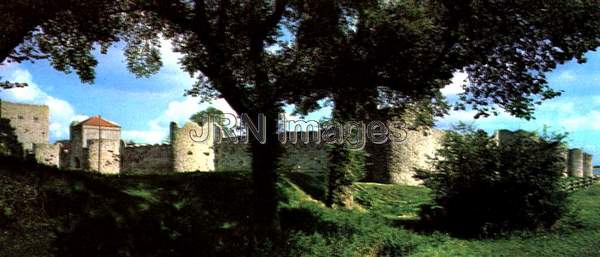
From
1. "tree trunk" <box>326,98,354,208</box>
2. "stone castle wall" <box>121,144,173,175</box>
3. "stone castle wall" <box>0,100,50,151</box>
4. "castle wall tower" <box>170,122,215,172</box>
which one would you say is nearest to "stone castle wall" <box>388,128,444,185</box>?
"castle wall tower" <box>170,122,215,172</box>

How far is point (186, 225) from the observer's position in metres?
11.5

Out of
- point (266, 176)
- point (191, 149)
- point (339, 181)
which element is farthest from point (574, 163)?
point (266, 176)

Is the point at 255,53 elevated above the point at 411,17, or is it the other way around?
the point at 411,17

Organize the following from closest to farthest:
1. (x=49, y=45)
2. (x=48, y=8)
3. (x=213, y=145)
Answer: (x=48, y=8) < (x=49, y=45) < (x=213, y=145)

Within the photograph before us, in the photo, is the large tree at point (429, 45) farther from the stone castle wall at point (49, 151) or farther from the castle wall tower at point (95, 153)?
the stone castle wall at point (49, 151)

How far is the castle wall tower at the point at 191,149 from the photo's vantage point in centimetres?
3103

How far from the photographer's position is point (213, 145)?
32312 mm

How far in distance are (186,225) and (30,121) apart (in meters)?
42.6

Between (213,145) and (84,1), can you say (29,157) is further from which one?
(213,145)

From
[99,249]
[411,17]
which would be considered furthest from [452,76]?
[99,249]

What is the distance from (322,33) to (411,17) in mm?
2031

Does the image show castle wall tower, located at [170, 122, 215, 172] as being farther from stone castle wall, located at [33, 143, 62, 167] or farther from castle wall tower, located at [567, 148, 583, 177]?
castle wall tower, located at [567, 148, 583, 177]

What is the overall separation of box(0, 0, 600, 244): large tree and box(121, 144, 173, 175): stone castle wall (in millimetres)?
17819

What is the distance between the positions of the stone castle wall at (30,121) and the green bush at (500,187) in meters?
41.0
